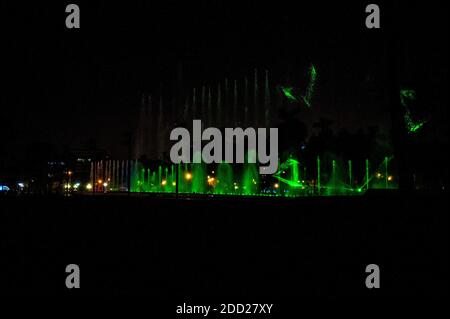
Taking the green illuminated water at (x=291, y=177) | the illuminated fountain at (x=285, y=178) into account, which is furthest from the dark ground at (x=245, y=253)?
the green illuminated water at (x=291, y=177)

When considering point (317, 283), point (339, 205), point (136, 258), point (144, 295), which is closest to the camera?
point (144, 295)

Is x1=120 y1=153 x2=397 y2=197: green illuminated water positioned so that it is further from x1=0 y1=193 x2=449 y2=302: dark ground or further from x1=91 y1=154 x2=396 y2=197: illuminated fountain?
x1=0 y1=193 x2=449 y2=302: dark ground

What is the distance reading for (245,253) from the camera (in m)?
7.03

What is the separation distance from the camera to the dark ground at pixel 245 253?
5.31 meters

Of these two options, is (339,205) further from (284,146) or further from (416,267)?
(284,146)

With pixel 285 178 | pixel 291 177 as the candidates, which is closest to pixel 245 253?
pixel 291 177

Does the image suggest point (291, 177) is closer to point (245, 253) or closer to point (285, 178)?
point (285, 178)

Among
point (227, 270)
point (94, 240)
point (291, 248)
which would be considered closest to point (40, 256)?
point (94, 240)

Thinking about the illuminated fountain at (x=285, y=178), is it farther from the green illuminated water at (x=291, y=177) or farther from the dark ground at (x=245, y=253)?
the dark ground at (x=245, y=253)

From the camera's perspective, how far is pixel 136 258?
22.0 ft

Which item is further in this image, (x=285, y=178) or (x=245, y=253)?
(x=285, y=178)

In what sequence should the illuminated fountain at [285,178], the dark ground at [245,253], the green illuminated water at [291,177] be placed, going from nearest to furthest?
1. the dark ground at [245,253]
2. the illuminated fountain at [285,178]
3. the green illuminated water at [291,177]

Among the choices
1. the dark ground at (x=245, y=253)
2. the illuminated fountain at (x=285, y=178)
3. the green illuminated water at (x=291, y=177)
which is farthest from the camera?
the green illuminated water at (x=291, y=177)
